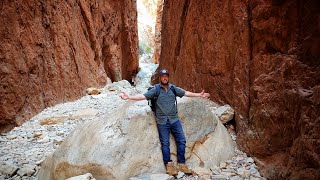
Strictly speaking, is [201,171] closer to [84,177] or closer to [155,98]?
[155,98]

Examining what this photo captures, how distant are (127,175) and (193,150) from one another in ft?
3.64

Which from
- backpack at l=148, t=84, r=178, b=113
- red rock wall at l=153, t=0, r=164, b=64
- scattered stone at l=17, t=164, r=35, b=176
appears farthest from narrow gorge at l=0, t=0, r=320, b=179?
red rock wall at l=153, t=0, r=164, b=64

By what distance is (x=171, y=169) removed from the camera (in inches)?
156

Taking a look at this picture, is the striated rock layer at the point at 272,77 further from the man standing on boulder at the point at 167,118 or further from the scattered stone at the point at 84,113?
the scattered stone at the point at 84,113

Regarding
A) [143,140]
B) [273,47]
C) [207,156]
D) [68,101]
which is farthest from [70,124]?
[273,47]

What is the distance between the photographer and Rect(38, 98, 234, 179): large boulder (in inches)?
156

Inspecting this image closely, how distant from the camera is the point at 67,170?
4031mm

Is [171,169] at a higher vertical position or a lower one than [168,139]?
lower

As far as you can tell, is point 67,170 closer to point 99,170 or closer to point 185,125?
point 99,170

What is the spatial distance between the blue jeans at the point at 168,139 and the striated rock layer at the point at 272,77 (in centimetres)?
108

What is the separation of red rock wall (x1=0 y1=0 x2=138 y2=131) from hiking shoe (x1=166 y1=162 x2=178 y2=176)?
446cm

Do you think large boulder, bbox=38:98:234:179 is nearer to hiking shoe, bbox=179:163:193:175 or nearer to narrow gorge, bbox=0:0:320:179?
hiking shoe, bbox=179:163:193:175

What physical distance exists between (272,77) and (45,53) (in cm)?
689

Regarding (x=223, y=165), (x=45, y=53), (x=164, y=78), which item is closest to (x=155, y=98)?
(x=164, y=78)
